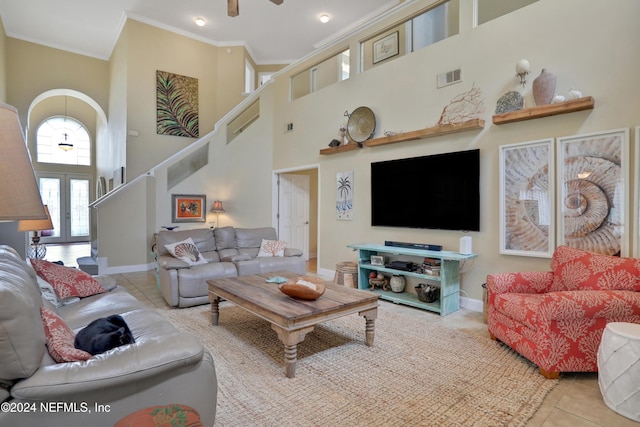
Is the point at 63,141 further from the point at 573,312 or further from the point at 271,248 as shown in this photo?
the point at 573,312

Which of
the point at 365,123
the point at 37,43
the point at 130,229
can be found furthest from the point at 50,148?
the point at 365,123

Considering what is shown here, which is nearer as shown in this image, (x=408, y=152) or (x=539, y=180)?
(x=539, y=180)

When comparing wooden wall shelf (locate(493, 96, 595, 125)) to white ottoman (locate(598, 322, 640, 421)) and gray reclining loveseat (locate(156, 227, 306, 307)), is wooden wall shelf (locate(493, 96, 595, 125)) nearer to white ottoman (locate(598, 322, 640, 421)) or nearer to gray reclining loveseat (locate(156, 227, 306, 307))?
white ottoman (locate(598, 322, 640, 421))

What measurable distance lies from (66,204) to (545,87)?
1354 centimetres

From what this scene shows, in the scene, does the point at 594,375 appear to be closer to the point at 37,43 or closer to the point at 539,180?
the point at 539,180

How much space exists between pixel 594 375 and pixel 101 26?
10303 millimetres

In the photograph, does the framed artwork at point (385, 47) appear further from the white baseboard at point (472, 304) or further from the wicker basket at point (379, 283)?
the white baseboard at point (472, 304)

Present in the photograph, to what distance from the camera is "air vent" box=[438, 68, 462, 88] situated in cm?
401

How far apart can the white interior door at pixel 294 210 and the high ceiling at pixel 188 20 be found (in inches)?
139

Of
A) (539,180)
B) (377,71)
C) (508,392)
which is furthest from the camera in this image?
(377,71)

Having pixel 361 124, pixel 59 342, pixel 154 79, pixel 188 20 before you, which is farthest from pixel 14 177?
pixel 188 20

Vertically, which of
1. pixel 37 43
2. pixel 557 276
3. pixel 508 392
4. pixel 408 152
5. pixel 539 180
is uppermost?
pixel 37 43

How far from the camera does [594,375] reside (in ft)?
7.87

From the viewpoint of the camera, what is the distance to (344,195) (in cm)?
541
